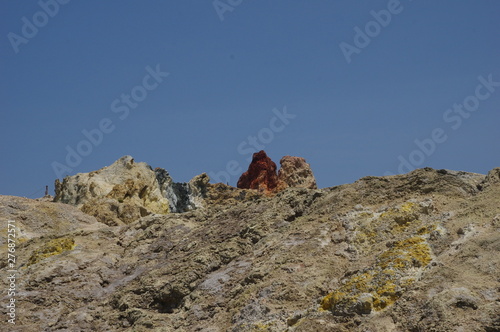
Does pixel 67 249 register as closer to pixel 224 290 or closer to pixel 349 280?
pixel 224 290

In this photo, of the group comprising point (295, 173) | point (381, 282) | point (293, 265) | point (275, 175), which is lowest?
point (381, 282)

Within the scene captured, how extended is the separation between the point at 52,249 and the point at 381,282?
827 cm

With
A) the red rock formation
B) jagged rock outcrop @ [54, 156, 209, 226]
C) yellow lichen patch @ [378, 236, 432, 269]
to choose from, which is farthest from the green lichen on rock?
the red rock formation

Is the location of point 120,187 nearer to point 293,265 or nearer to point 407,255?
point 293,265

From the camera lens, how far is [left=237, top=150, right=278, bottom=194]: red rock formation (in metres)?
51.4

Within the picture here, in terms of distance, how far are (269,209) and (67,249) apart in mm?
4724

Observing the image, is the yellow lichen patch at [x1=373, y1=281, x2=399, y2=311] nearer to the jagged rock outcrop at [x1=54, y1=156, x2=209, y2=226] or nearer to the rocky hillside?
the rocky hillside

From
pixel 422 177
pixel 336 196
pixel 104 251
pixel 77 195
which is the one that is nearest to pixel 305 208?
pixel 336 196

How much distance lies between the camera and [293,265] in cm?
1109

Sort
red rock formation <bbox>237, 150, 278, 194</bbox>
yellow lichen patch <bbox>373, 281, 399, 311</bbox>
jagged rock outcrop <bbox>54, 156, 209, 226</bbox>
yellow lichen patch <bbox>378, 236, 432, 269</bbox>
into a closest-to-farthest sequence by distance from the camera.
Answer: yellow lichen patch <bbox>373, 281, 399, 311</bbox>, yellow lichen patch <bbox>378, 236, 432, 269</bbox>, jagged rock outcrop <bbox>54, 156, 209, 226</bbox>, red rock formation <bbox>237, 150, 278, 194</bbox>

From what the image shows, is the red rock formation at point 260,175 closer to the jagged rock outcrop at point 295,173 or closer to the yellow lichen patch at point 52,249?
the jagged rock outcrop at point 295,173

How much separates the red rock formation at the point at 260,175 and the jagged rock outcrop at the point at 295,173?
813 millimetres

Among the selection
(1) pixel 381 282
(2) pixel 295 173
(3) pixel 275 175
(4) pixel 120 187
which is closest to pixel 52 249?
(1) pixel 381 282

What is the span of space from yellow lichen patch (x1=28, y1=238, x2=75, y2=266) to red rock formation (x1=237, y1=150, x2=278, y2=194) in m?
35.8
